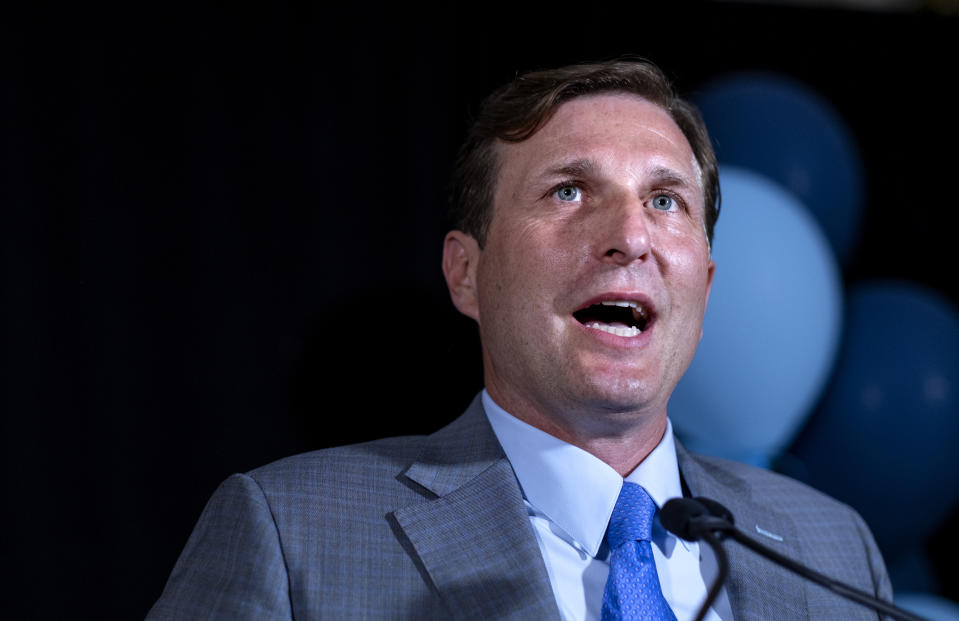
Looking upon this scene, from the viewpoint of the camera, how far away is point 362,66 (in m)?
2.02

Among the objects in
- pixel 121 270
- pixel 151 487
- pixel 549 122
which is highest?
pixel 549 122

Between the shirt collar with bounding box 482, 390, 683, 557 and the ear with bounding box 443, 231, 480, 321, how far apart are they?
23cm

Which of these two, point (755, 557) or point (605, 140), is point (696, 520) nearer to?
point (755, 557)

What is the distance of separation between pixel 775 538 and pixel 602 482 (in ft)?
1.14

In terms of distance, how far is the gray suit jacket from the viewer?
44.0 inches

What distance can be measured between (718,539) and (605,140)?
26.0 inches

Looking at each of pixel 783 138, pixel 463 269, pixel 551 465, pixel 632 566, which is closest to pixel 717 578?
pixel 632 566

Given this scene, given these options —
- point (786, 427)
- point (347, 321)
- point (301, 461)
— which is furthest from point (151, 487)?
point (786, 427)

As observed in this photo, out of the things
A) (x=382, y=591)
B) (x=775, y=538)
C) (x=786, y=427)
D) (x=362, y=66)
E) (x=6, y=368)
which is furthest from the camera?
(x=362, y=66)

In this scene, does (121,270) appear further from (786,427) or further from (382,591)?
(786,427)

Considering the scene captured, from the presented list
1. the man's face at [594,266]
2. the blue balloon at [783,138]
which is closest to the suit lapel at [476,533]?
the man's face at [594,266]

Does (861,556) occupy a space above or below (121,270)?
below

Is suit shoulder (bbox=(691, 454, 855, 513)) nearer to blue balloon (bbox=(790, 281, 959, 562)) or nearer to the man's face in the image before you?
the man's face

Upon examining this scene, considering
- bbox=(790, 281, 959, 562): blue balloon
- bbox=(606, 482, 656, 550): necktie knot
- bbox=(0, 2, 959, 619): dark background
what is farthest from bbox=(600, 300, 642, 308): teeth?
bbox=(790, 281, 959, 562): blue balloon
